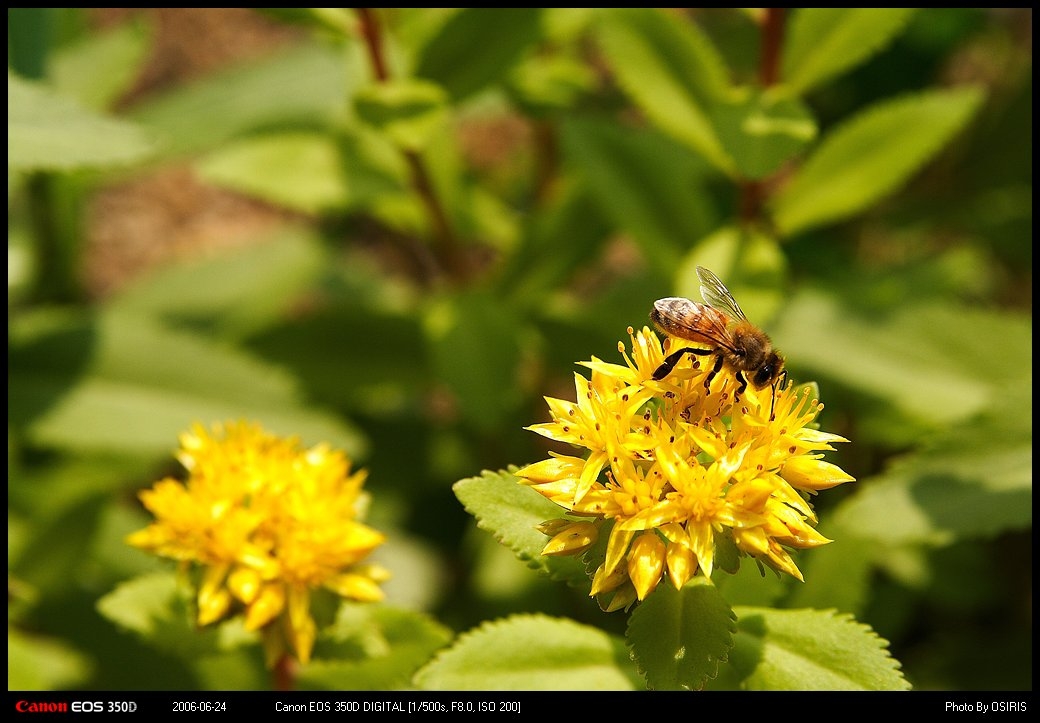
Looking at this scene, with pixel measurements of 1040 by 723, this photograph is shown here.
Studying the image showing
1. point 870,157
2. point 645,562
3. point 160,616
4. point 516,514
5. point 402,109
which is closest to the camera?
point 645,562

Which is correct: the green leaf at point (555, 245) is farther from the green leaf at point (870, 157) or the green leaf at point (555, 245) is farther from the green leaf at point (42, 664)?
the green leaf at point (42, 664)

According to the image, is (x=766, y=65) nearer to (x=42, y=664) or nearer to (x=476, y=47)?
(x=476, y=47)

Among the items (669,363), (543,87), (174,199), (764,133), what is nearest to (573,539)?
(669,363)

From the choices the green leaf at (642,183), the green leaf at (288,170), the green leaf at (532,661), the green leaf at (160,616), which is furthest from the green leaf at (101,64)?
the green leaf at (532,661)

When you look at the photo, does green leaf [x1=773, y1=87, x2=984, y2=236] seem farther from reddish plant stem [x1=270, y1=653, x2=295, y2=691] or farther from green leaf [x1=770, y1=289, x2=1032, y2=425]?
reddish plant stem [x1=270, y1=653, x2=295, y2=691]

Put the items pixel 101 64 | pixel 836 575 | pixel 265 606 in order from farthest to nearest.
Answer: pixel 101 64 → pixel 836 575 → pixel 265 606

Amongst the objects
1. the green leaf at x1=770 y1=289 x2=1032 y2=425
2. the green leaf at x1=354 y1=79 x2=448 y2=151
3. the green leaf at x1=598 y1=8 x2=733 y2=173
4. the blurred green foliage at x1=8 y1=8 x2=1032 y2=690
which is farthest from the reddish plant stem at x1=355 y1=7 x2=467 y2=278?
the green leaf at x1=770 y1=289 x2=1032 y2=425
